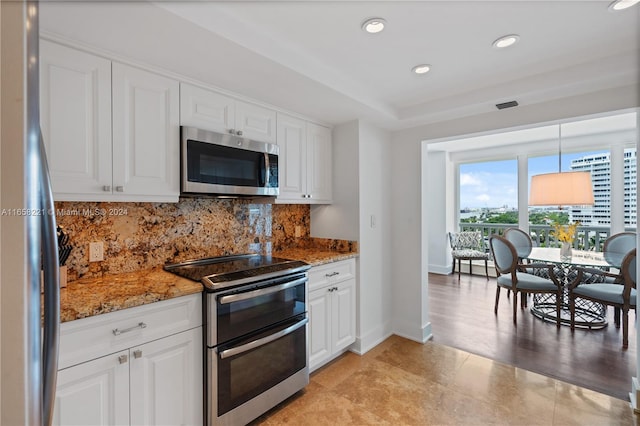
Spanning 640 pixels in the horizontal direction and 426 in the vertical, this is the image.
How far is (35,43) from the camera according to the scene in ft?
1.73

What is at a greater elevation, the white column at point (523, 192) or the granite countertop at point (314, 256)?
the white column at point (523, 192)

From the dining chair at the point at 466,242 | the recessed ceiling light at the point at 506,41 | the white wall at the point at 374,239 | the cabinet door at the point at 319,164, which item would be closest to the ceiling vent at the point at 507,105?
the recessed ceiling light at the point at 506,41

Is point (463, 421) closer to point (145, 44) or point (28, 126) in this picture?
point (28, 126)

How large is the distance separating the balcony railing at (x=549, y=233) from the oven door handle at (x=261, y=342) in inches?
197

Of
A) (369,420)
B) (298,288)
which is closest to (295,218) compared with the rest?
(298,288)

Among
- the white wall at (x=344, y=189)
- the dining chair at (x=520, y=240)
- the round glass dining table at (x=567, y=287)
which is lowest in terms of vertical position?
the round glass dining table at (x=567, y=287)

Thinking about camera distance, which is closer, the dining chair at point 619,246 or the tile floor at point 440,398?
the tile floor at point 440,398

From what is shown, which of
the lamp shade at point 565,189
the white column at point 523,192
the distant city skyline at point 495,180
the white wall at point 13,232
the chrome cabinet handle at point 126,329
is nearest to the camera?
the white wall at point 13,232

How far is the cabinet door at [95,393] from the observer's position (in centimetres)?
127

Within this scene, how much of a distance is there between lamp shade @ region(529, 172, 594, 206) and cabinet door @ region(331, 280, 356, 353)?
2.67 meters

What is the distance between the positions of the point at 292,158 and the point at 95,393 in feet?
6.69

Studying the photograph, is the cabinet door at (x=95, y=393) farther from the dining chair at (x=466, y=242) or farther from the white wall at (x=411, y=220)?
the dining chair at (x=466, y=242)

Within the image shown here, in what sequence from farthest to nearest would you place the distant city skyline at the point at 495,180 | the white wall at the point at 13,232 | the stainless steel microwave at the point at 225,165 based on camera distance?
the distant city skyline at the point at 495,180 < the stainless steel microwave at the point at 225,165 < the white wall at the point at 13,232

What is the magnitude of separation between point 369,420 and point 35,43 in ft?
7.81
